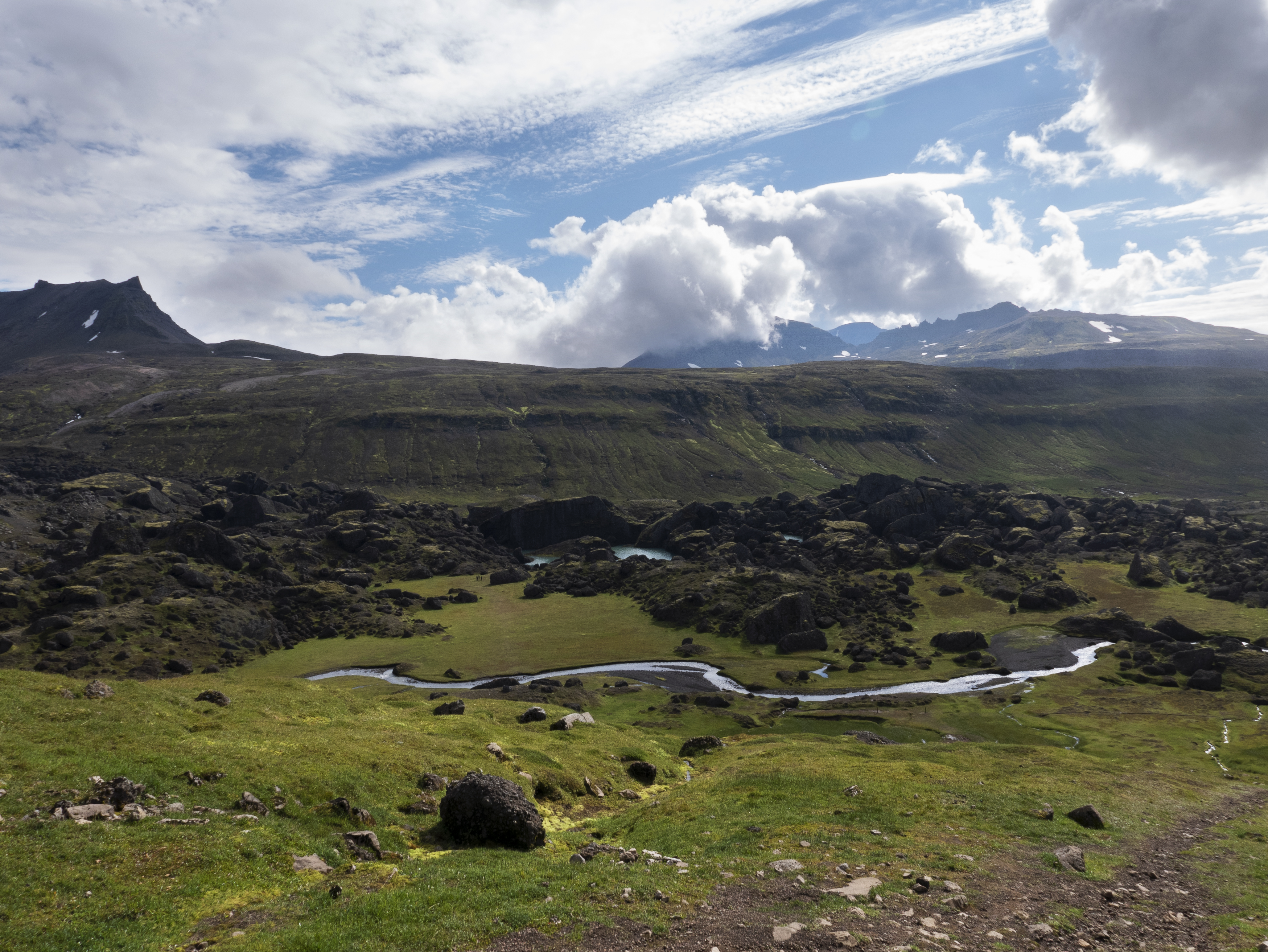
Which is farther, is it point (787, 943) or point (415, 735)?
point (415, 735)

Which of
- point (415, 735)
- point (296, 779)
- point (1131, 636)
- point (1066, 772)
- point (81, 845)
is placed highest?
point (81, 845)

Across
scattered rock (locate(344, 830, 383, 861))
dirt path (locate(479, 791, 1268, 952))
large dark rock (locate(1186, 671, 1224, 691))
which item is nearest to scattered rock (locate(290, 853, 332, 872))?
scattered rock (locate(344, 830, 383, 861))

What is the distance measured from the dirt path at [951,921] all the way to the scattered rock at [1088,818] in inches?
404

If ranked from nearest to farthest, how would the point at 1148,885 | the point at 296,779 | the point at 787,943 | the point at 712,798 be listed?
the point at 787,943
the point at 1148,885
the point at 296,779
the point at 712,798

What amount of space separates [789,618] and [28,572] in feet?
569

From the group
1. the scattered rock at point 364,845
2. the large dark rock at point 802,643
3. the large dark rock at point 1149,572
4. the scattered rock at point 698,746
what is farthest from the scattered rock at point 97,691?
the large dark rock at point 1149,572

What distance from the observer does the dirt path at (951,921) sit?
874 inches

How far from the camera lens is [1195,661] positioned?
12812 cm

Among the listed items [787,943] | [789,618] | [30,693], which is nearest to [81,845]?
[30,693]

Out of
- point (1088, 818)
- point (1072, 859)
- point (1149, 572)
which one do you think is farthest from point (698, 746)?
point (1149, 572)

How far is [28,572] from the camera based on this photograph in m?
156

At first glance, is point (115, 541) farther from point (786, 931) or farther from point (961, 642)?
point (961, 642)

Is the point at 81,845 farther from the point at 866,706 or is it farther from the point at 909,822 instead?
the point at 866,706

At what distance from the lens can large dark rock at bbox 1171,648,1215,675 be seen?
128 metres
